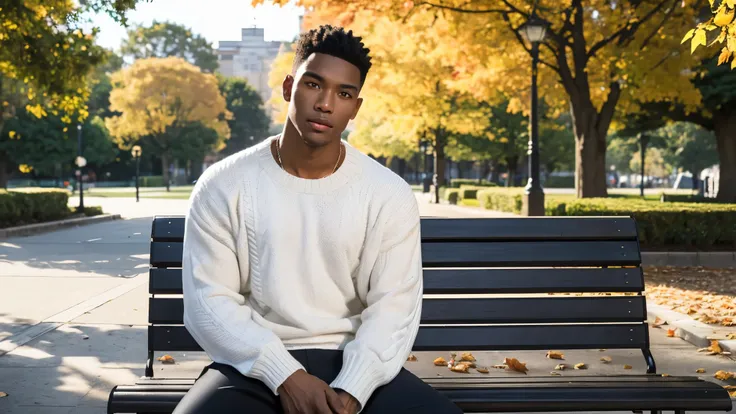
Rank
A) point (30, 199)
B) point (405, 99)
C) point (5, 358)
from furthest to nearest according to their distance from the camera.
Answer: point (405, 99) → point (30, 199) → point (5, 358)

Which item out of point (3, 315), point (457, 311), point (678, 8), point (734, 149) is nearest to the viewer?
point (457, 311)

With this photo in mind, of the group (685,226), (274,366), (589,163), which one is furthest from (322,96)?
(589,163)

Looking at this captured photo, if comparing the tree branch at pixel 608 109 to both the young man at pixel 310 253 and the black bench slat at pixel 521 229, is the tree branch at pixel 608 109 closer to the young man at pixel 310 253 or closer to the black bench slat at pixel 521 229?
the black bench slat at pixel 521 229

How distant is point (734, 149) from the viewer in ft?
105

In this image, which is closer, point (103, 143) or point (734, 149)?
point (734, 149)

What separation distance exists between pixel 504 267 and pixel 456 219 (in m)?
0.34

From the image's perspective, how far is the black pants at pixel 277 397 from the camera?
Result: 2.93m

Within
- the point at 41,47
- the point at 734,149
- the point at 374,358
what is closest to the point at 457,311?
the point at 374,358

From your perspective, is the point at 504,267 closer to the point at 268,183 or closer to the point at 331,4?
the point at 268,183

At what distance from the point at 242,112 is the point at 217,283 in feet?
325

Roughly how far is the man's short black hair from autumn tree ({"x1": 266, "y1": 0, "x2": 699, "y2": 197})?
546 inches

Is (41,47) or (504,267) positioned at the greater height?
(41,47)

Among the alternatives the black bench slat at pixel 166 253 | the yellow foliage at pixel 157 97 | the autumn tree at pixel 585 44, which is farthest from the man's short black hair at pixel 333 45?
the yellow foliage at pixel 157 97

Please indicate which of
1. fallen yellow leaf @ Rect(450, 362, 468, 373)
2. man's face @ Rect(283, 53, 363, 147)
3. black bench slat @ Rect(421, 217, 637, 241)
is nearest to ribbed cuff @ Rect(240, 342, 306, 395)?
man's face @ Rect(283, 53, 363, 147)
